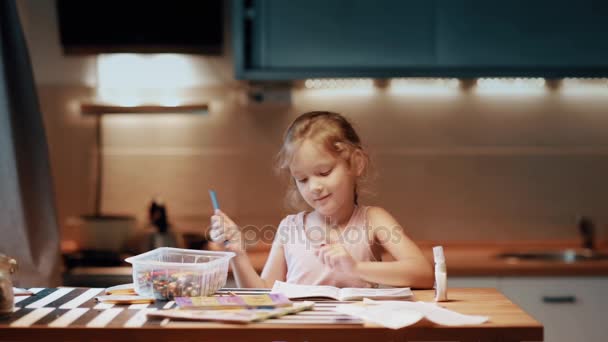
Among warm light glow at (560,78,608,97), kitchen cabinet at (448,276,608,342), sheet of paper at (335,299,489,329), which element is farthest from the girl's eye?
warm light glow at (560,78,608,97)

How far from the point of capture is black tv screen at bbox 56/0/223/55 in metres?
3.25

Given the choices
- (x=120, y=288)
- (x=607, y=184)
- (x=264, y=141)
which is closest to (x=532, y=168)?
(x=607, y=184)

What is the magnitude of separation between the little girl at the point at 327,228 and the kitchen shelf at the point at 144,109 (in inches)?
52.3

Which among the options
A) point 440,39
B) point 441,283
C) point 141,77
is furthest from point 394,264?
point 141,77

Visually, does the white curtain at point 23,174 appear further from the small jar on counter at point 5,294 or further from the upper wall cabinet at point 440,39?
the small jar on counter at point 5,294

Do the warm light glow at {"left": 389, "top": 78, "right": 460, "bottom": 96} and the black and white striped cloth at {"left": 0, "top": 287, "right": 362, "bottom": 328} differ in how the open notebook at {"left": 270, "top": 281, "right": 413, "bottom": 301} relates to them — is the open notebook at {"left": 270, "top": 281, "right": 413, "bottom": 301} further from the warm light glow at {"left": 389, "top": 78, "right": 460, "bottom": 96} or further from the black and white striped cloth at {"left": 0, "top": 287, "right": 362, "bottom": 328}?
the warm light glow at {"left": 389, "top": 78, "right": 460, "bottom": 96}

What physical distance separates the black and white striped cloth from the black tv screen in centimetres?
178

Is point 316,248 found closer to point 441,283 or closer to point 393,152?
point 441,283

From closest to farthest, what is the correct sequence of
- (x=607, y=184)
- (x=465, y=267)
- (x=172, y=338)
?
(x=172, y=338) < (x=465, y=267) < (x=607, y=184)

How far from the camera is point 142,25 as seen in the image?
3.27 meters

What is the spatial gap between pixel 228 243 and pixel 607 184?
2152mm

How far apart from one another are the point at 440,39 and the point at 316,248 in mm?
1336

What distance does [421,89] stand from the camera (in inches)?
134

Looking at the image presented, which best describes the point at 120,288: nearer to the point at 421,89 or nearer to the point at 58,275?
the point at 58,275
